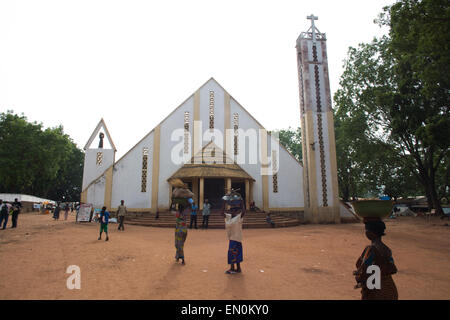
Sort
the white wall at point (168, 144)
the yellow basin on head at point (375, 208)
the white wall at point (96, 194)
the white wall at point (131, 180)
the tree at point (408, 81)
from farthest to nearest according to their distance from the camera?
the white wall at point (168, 144) < the white wall at point (131, 180) < the white wall at point (96, 194) < the tree at point (408, 81) < the yellow basin on head at point (375, 208)

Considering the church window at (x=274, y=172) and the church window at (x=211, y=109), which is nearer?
the church window at (x=274, y=172)

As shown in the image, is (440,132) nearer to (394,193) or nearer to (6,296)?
(6,296)

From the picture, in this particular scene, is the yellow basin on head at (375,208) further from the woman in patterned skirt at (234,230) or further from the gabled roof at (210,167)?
the gabled roof at (210,167)

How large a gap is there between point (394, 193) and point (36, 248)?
1683 inches

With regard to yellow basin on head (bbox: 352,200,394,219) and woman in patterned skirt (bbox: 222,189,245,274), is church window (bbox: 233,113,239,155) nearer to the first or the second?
woman in patterned skirt (bbox: 222,189,245,274)

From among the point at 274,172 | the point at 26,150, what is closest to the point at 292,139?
the point at 274,172

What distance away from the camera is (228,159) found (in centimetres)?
2020

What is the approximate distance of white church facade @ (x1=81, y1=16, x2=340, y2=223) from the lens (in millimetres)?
18328

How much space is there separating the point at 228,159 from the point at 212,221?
605 cm

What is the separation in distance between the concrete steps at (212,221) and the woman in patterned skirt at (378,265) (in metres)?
12.2

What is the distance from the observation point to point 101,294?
12.7 ft

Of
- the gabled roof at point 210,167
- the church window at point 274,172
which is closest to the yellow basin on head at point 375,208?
the gabled roof at point 210,167

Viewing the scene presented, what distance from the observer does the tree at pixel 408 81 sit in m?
9.45

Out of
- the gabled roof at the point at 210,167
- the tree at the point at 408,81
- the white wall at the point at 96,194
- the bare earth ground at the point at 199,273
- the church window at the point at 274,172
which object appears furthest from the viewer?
the church window at the point at 274,172
